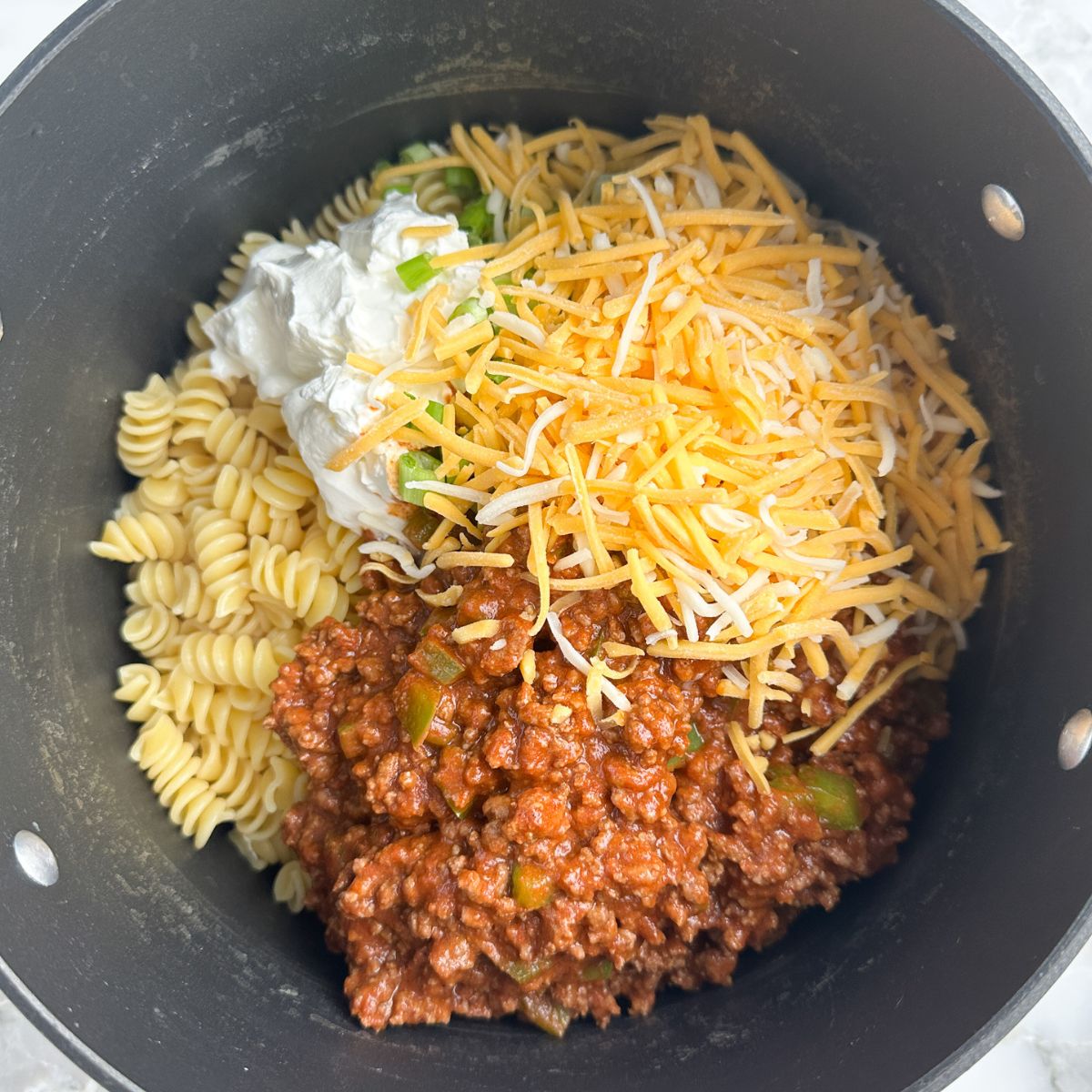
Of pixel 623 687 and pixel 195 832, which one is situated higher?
pixel 623 687

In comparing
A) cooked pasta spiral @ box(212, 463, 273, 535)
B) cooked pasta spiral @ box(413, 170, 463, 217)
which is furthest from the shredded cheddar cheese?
cooked pasta spiral @ box(212, 463, 273, 535)

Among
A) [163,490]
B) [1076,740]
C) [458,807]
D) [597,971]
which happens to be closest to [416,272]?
[163,490]

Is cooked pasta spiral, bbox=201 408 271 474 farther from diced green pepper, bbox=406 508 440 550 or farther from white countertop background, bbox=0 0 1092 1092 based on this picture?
white countertop background, bbox=0 0 1092 1092

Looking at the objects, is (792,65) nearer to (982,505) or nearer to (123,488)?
(982,505)

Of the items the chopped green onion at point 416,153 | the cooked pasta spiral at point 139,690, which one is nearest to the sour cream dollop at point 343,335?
the chopped green onion at point 416,153

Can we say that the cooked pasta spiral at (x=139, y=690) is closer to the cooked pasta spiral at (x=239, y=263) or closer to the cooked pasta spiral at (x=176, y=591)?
the cooked pasta spiral at (x=176, y=591)

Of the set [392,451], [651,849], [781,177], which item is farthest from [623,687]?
[781,177]
